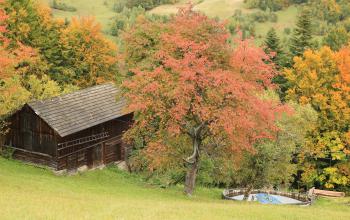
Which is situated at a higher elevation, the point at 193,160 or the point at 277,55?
the point at 277,55

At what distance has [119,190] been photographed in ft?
120

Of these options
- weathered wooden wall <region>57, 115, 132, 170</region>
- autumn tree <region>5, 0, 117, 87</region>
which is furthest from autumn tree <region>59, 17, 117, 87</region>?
weathered wooden wall <region>57, 115, 132, 170</region>

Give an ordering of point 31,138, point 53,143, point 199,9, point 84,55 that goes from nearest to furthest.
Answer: point 53,143
point 31,138
point 84,55
point 199,9

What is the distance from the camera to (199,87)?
30.6 metres

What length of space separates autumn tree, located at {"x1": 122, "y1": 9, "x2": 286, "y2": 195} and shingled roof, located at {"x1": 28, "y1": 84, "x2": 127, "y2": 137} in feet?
34.8

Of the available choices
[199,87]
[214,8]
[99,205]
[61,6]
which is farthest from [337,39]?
[61,6]

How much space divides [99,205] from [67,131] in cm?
1827

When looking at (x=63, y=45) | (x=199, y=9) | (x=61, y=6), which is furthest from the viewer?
(x=199, y=9)

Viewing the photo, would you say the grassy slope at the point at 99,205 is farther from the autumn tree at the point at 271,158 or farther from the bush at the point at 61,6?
the bush at the point at 61,6

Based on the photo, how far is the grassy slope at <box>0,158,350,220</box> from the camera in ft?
68.9

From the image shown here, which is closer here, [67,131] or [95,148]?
[67,131]

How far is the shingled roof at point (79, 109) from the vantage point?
40938mm

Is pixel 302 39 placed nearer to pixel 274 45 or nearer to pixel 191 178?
pixel 274 45

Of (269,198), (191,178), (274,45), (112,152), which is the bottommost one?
(269,198)
